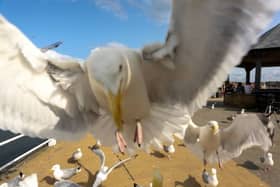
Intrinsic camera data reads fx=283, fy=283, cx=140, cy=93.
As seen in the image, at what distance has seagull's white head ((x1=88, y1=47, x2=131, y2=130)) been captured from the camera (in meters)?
0.86

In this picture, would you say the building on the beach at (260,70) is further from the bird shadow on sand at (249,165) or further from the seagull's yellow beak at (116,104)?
the seagull's yellow beak at (116,104)

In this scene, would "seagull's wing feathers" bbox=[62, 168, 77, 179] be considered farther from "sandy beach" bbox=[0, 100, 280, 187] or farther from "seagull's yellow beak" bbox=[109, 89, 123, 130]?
"seagull's yellow beak" bbox=[109, 89, 123, 130]

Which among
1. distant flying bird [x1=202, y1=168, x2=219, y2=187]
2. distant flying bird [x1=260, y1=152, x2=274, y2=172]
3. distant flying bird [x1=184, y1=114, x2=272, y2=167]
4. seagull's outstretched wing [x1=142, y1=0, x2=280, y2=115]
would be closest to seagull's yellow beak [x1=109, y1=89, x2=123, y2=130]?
seagull's outstretched wing [x1=142, y1=0, x2=280, y2=115]

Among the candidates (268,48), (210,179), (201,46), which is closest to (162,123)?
(201,46)

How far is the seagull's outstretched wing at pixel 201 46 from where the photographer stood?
28.9 inches

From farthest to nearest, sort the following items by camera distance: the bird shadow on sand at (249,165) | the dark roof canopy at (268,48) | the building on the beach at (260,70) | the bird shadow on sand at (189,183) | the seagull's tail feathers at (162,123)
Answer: the building on the beach at (260,70) < the dark roof canopy at (268,48) < the bird shadow on sand at (249,165) < the bird shadow on sand at (189,183) < the seagull's tail feathers at (162,123)

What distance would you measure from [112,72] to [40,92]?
448 millimetres

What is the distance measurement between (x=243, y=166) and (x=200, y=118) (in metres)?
2.69

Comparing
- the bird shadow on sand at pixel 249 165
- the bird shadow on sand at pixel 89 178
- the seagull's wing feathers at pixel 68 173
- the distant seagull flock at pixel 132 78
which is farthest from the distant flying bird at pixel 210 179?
the distant seagull flock at pixel 132 78

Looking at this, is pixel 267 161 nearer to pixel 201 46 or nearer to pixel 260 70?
pixel 201 46

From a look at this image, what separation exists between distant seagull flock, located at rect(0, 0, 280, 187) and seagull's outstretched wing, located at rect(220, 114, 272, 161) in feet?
2.02

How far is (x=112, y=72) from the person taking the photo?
2.81 ft

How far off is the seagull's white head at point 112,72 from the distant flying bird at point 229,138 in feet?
3.33

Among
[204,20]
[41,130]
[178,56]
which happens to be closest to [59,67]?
[41,130]
